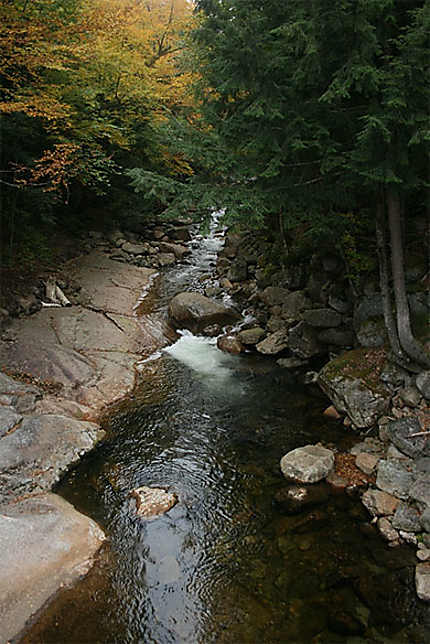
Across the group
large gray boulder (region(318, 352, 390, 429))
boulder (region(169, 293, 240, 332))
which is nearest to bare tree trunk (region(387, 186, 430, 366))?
large gray boulder (region(318, 352, 390, 429))

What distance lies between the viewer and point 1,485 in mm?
6727

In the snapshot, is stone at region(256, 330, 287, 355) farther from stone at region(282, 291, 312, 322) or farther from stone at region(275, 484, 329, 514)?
stone at region(275, 484, 329, 514)

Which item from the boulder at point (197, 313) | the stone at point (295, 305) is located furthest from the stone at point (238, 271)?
the stone at point (295, 305)

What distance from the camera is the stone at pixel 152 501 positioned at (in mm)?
6680

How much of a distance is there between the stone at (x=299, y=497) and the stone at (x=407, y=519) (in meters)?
1.10

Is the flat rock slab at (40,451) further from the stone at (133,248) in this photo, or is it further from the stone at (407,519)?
the stone at (133,248)

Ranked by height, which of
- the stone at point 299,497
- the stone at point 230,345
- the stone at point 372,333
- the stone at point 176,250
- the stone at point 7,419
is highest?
the stone at point 372,333

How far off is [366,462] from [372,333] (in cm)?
308

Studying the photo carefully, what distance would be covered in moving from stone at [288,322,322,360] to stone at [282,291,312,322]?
2.40ft

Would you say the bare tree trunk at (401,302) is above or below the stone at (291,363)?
above

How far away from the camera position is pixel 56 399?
9.18 meters

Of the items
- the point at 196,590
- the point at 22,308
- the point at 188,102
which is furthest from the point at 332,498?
the point at 188,102

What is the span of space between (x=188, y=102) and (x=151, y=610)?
1871 centimetres

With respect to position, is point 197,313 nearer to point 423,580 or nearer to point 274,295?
point 274,295
